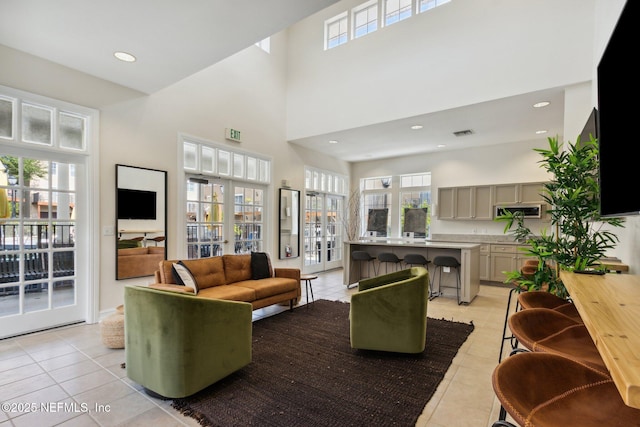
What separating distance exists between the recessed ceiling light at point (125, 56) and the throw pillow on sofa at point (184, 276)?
2.36m

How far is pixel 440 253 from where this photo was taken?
18.1 feet

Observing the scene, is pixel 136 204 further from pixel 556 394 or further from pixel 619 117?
pixel 619 117

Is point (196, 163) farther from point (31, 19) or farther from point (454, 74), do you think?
point (454, 74)

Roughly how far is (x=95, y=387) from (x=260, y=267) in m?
2.38

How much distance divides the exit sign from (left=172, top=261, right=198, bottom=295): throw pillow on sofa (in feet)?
8.90

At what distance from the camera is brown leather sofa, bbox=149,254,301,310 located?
3770 millimetres

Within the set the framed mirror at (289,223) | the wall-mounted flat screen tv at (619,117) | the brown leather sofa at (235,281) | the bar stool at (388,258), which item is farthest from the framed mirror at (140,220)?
the wall-mounted flat screen tv at (619,117)

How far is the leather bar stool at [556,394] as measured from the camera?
3.22 feet

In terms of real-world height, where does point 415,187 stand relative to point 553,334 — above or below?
above

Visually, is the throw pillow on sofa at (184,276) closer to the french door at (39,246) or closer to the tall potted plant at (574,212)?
the french door at (39,246)

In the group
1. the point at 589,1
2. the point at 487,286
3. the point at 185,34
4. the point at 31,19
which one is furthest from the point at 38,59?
the point at 487,286

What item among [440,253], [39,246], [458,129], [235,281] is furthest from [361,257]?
[39,246]

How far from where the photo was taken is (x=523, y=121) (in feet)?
17.7

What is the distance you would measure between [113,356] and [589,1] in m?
6.50
